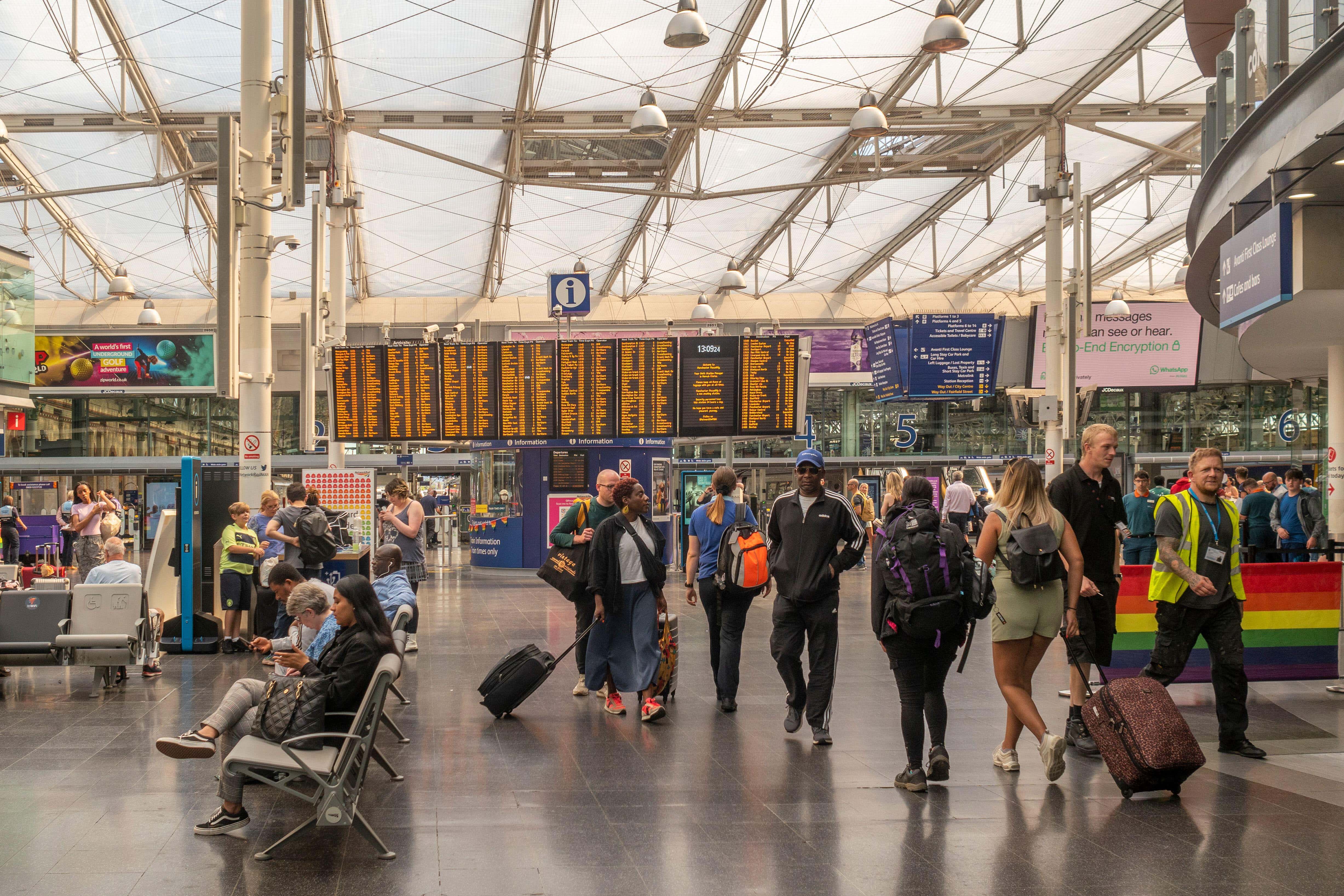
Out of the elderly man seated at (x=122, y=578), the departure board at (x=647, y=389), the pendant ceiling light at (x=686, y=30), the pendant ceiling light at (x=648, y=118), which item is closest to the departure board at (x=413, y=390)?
the departure board at (x=647, y=389)

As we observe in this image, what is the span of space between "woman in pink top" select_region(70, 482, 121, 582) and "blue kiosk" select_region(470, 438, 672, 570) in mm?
6883

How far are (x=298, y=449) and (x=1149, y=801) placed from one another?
3519 cm

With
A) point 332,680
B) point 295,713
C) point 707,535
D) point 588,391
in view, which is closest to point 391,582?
point 707,535

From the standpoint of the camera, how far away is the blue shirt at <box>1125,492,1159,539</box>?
13070 mm

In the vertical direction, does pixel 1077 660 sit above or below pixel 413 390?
below

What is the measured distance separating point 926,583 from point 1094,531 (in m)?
1.50

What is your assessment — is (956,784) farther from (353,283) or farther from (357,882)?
(353,283)

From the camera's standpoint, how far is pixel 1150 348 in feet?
104

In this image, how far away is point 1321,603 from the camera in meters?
8.80

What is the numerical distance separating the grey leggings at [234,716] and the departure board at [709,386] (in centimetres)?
1298

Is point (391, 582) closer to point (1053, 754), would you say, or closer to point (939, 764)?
point (939, 764)

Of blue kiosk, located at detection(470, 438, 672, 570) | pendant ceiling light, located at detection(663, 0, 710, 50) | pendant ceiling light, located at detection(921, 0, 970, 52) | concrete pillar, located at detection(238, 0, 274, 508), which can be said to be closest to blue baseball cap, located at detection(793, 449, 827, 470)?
concrete pillar, located at detection(238, 0, 274, 508)

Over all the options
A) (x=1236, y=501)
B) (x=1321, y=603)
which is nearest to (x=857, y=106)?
(x=1236, y=501)

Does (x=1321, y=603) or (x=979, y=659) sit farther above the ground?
(x=1321, y=603)
